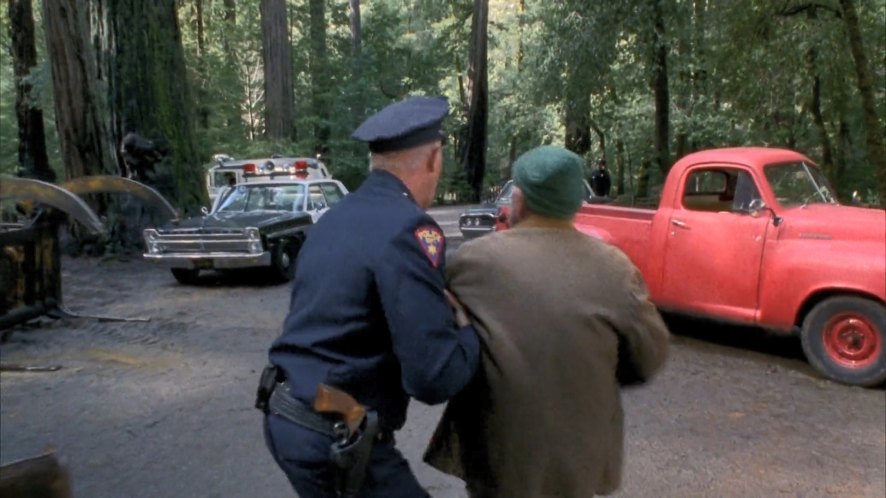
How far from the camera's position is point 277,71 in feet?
97.6

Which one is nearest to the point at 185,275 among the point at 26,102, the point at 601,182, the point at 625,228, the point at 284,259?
the point at 284,259

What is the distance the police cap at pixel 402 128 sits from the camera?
2.40 meters

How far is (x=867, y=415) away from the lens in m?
6.83

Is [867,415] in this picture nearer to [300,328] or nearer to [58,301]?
[300,328]

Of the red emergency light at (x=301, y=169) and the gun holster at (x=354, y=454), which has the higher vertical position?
the red emergency light at (x=301, y=169)

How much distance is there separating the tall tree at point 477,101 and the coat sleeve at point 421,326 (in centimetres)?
3427

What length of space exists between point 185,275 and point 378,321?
12.2m

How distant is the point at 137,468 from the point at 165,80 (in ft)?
41.5

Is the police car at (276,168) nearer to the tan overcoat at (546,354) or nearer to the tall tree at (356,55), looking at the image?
the tall tree at (356,55)

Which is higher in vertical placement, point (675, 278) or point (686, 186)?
point (686, 186)

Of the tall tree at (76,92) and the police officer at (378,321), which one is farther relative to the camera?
the tall tree at (76,92)

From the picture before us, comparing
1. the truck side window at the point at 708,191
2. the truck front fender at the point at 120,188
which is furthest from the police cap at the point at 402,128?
the truck side window at the point at 708,191

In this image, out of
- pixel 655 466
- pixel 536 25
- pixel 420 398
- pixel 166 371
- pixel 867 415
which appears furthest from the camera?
pixel 536 25

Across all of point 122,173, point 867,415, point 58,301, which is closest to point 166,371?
point 58,301
